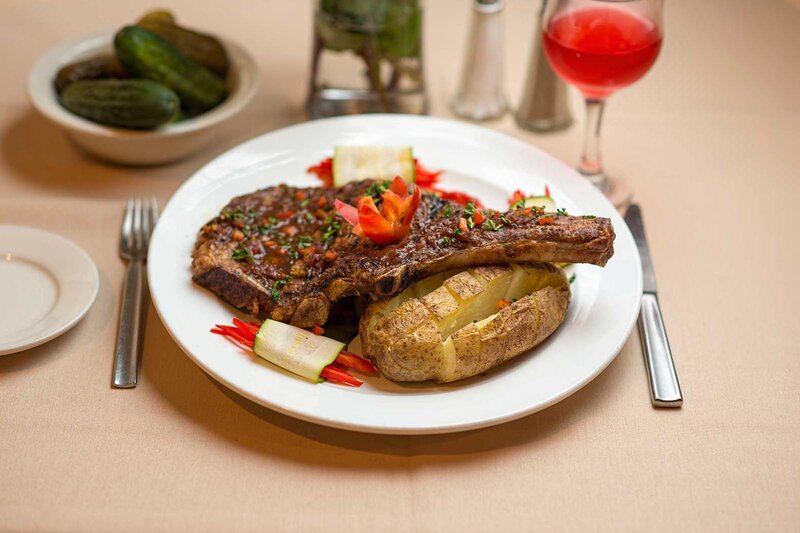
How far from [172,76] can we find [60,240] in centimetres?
103

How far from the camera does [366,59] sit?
414 centimetres

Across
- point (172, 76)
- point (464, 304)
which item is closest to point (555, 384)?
point (464, 304)

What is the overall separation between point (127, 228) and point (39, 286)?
0.46 metres

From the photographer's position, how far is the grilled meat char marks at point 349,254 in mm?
2822

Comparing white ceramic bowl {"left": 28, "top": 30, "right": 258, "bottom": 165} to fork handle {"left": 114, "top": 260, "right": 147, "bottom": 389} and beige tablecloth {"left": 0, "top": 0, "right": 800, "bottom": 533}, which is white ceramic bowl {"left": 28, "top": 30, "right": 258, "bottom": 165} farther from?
fork handle {"left": 114, "top": 260, "right": 147, "bottom": 389}

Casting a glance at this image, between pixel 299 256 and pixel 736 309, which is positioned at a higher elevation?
pixel 299 256

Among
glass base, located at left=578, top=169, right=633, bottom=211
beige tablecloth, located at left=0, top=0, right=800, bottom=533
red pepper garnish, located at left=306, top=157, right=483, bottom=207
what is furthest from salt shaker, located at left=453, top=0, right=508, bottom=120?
red pepper garnish, located at left=306, top=157, right=483, bottom=207

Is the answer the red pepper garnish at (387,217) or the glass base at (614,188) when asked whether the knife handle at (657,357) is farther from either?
the red pepper garnish at (387,217)

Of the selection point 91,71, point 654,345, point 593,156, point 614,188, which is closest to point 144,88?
point 91,71

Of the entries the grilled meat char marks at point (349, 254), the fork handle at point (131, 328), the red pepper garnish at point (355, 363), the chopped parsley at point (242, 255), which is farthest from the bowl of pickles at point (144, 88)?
the red pepper garnish at point (355, 363)

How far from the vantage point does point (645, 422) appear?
2.84 meters

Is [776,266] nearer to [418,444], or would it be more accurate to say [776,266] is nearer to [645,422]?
[645,422]

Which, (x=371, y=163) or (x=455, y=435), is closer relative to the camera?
(x=455, y=435)

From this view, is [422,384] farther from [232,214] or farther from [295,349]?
[232,214]
